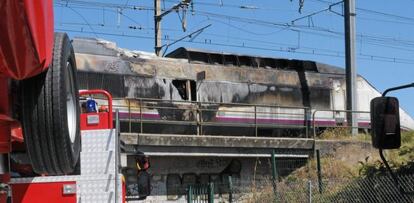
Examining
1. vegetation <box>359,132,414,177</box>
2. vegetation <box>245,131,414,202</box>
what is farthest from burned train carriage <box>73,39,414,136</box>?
vegetation <box>359,132,414,177</box>

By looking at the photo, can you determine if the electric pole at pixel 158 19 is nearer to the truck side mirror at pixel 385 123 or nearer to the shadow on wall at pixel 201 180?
the shadow on wall at pixel 201 180

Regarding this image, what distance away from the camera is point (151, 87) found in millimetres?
21531

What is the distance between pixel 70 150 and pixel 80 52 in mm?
16600

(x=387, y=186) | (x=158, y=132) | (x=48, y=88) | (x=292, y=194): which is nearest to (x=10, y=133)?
(x=48, y=88)

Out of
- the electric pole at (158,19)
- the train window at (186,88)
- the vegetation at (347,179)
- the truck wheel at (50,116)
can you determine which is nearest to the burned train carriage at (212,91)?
the train window at (186,88)

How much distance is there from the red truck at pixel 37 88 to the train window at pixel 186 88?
58.5ft

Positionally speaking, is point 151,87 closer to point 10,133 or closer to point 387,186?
point 387,186

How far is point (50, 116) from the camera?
3.61 m

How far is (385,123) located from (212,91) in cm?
1846

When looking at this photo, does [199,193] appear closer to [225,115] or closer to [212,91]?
[225,115]

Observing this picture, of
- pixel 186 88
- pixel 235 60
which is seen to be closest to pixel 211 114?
pixel 186 88

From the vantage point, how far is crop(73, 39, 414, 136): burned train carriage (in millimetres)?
20469

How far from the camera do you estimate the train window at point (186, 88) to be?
22.3 meters

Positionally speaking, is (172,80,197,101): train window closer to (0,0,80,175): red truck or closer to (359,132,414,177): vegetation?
(359,132,414,177): vegetation
